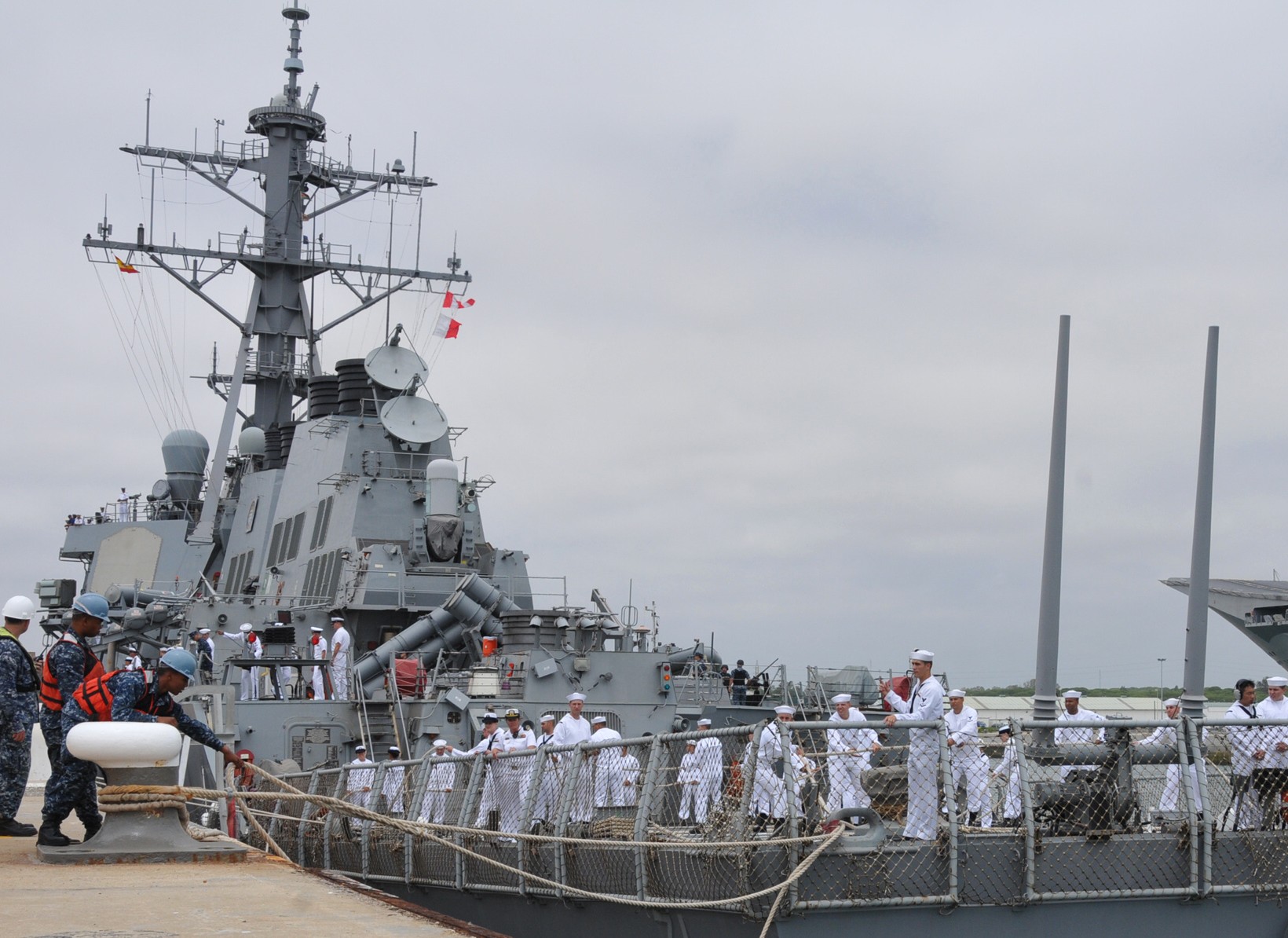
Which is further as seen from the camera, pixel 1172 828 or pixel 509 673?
pixel 509 673

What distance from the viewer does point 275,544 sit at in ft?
78.7

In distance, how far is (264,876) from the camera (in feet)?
24.2

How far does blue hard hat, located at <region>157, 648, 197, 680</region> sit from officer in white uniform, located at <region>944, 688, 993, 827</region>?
179 inches

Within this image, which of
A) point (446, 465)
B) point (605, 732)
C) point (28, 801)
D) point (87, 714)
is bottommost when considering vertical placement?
point (28, 801)

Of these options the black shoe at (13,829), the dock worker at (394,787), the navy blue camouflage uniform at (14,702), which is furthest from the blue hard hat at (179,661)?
the dock worker at (394,787)

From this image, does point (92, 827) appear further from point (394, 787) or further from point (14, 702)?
point (394, 787)

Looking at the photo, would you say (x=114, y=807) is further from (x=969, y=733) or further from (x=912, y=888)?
(x=969, y=733)

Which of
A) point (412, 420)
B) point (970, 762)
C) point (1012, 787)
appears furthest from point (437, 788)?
point (412, 420)

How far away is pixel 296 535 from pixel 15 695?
50.0 feet

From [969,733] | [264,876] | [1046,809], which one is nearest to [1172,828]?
[1046,809]

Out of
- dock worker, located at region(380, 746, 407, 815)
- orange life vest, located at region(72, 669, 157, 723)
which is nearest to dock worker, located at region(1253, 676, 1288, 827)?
dock worker, located at region(380, 746, 407, 815)

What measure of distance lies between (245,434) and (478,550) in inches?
365

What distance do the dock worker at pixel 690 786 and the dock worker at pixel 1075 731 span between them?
2.04 meters

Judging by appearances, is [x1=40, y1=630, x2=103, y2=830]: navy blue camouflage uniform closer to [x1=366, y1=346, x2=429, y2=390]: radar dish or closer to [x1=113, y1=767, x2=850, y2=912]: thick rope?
[x1=113, y1=767, x2=850, y2=912]: thick rope
